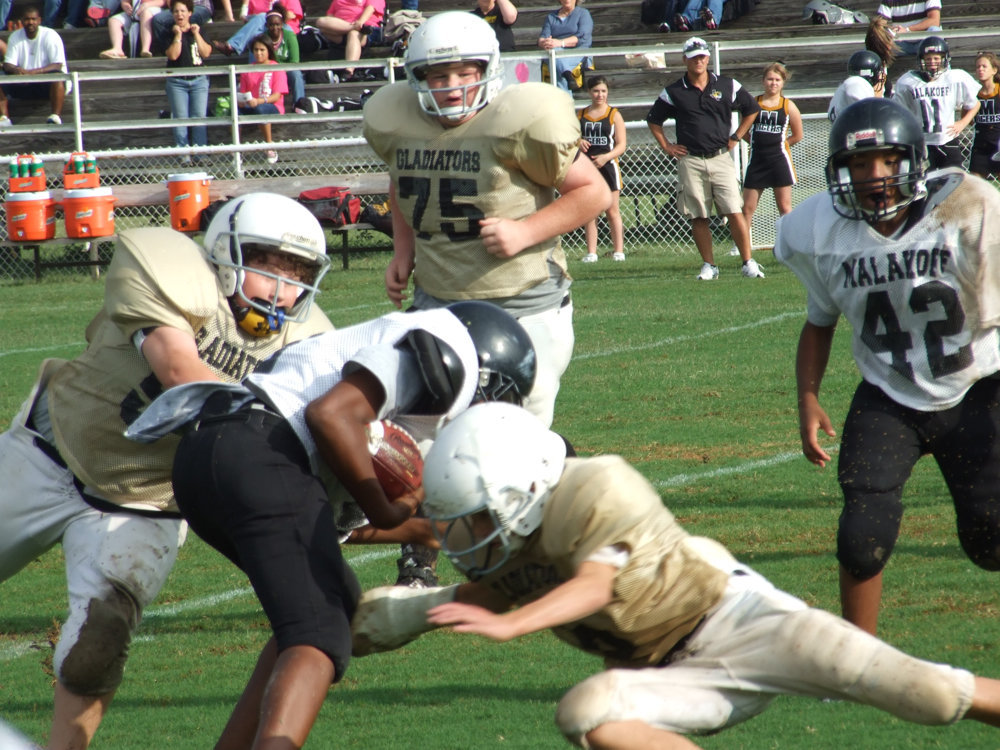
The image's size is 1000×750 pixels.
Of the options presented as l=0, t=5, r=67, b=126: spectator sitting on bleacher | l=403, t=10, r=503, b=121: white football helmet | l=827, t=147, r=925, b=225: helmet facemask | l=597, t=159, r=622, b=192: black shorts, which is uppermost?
l=403, t=10, r=503, b=121: white football helmet

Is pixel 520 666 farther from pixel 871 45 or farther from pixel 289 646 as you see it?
pixel 871 45

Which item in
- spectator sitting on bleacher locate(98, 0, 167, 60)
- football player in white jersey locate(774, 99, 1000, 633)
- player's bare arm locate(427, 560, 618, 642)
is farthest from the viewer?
spectator sitting on bleacher locate(98, 0, 167, 60)

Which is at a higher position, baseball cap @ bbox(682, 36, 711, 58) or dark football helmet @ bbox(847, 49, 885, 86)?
baseball cap @ bbox(682, 36, 711, 58)

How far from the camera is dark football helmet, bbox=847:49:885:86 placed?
12.6 metres

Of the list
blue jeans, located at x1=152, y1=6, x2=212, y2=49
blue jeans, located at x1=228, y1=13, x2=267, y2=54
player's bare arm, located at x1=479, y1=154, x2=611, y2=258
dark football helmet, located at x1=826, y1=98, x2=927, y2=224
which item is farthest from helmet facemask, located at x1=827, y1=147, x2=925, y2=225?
blue jeans, located at x1=152, y1=6, x2=212, y2=49

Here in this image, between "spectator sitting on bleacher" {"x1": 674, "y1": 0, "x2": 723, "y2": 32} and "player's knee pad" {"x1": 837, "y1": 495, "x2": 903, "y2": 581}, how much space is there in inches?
615

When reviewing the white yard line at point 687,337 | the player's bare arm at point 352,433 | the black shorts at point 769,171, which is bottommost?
the white yard line at point 687,337

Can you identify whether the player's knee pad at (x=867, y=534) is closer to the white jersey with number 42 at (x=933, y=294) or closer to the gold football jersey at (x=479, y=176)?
the white jersey with number 42 at (x=933, y=294)

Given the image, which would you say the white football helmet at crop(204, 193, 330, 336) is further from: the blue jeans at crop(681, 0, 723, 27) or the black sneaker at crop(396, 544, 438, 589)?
the blue jeans at crop(681, 0, 723, 27)

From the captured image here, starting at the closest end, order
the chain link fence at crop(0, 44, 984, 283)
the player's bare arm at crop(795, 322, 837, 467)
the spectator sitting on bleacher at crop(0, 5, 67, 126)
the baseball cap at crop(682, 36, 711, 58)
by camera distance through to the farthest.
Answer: the player's bare arm at crop(795, 322, 837, 467), the baseball cap at crop(682, 36, 711, 58), the chain link fence at crop(0, 44, 984, 283), the spectator sitting on bleacher at crop(0, 5, 67, 126)

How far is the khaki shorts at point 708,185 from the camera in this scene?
12758mm

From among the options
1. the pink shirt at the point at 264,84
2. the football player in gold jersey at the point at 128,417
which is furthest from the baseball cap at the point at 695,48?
the football player in gold jersey at the point at 128,417

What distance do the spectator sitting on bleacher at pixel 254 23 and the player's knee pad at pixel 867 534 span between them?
599 inches

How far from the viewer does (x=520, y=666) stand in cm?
434
